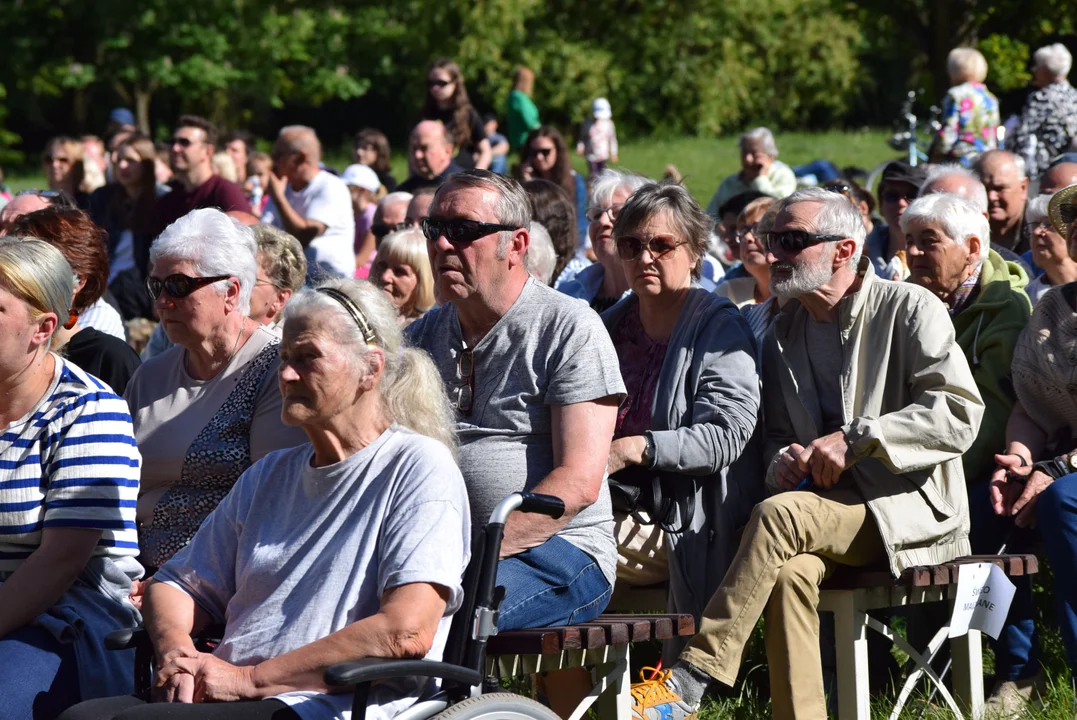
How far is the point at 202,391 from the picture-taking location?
4.34 m

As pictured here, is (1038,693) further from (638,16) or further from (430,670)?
(638,16)

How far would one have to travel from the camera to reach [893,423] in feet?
14.0

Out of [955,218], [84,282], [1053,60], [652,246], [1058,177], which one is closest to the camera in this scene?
[84,282]

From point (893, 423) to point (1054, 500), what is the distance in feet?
1.94

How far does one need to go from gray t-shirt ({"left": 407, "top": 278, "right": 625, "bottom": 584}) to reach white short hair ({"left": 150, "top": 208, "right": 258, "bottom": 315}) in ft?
2.63

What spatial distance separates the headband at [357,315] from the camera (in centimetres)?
337

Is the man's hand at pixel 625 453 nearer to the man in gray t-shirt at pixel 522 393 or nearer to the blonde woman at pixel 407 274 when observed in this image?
the man in gray t-shirt at pixel 522 393

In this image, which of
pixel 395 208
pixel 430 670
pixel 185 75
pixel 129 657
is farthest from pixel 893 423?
pixel 185 75

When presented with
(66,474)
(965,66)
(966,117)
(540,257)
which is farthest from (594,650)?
(965,66)

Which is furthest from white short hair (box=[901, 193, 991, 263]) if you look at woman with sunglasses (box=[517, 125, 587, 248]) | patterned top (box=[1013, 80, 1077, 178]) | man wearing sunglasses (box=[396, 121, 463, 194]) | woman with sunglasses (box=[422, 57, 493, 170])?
woman with sunglasses (box=[422, 57, 493, 170])

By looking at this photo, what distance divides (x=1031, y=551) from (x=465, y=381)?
86.4 inches

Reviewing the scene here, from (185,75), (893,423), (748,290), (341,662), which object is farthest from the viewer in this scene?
(185,75)

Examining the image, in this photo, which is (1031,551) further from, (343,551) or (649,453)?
(343,551)

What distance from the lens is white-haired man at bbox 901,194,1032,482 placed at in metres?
5.13
